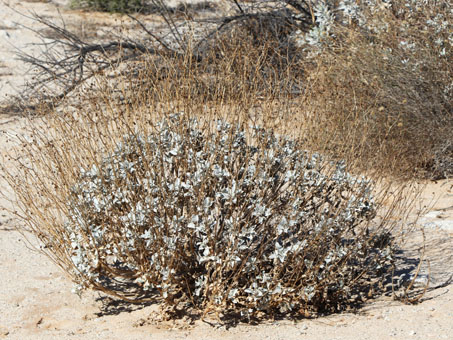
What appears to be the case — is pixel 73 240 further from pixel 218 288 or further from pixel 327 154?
pixel 327 154

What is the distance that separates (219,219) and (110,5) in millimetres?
9988

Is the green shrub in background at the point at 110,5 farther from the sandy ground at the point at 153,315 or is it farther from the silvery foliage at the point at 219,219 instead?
the silvery foliage at the point at 219,219

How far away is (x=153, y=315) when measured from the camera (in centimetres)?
401

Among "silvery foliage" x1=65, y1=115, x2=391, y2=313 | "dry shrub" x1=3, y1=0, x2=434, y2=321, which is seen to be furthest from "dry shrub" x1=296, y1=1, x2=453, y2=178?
"silvery foliage" x1=65, y1=115, x2=391, y2=313

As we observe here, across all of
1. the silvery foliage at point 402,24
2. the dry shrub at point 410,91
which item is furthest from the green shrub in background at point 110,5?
the dry shrub at point 410,91

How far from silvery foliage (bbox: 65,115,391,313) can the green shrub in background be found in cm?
Answer: 909

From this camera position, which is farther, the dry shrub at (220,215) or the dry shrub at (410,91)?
the dry shrub at (410,91)

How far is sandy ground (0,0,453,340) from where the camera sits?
361 centimetres

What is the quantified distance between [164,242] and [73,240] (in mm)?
749

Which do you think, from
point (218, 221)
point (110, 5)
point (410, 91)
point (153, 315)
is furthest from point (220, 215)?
point (110, 5)

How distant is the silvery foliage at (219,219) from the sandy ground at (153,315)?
20 centimetres

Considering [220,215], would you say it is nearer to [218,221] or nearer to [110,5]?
[218,221]

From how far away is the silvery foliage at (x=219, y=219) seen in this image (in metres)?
3.69

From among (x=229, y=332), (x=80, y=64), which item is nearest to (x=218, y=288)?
(x=229, y=332)
